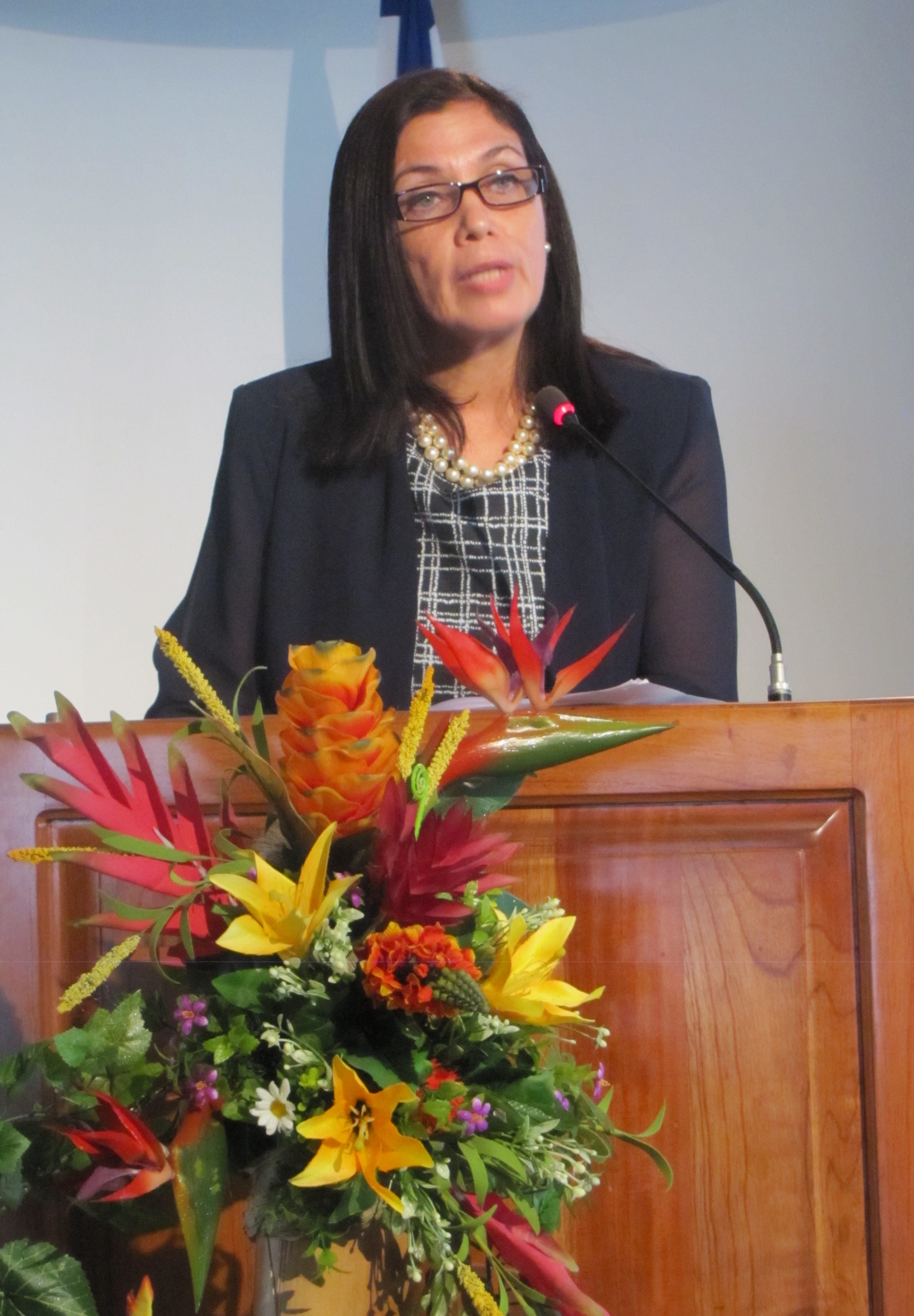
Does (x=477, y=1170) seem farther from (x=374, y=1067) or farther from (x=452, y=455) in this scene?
(x=452, y=455)

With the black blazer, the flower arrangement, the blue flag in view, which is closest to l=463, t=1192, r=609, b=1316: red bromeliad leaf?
the flower arrangement

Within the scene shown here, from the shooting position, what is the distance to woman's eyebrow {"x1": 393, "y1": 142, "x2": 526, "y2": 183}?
1309 millimetres

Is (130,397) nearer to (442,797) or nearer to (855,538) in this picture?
(855,538)

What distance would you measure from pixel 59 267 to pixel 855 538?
3.05 ft

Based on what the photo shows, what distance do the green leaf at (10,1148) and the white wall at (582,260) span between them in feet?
3.38

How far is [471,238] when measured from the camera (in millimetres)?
1289

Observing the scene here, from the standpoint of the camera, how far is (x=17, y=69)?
154 cm

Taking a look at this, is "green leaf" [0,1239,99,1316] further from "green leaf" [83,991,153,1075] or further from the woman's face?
the woman's face

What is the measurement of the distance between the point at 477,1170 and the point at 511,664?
0.18m

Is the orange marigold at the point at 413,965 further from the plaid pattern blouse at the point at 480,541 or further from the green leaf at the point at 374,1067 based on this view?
the plaid pattern blouse at the point at 480,541

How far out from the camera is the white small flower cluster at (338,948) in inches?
17.6

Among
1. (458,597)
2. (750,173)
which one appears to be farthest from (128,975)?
(750,173)

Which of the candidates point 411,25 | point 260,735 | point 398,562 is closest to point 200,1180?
point 260,735

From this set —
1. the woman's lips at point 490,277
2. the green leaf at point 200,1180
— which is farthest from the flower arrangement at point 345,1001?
the woman's lips at point 490,277
